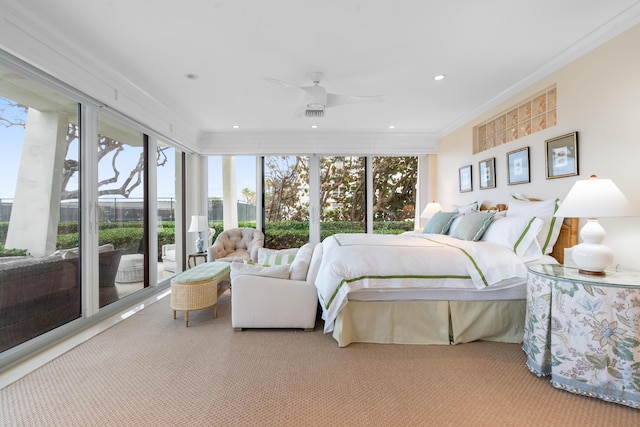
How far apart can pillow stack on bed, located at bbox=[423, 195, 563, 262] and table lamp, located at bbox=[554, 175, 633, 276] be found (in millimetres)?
560

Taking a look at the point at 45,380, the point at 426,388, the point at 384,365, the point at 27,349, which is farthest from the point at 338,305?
the point at 27,349

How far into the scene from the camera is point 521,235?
262 cm

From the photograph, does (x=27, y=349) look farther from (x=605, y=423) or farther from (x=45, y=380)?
(x=605, y=423)

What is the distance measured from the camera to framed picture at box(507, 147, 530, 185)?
130 inches

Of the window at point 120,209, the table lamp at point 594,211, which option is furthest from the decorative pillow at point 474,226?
the window at point 120,209

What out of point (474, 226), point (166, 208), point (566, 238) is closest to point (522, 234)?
point (566, 238)

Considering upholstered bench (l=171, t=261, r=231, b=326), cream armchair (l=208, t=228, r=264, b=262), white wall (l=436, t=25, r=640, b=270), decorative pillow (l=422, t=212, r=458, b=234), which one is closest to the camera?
white wall (l=436, t=25, r=640, b=270)

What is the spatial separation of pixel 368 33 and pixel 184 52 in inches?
65.3

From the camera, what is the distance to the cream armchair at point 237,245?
15.0 feet

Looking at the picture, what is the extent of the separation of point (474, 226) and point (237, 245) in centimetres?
365

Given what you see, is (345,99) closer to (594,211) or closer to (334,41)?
(334,41)

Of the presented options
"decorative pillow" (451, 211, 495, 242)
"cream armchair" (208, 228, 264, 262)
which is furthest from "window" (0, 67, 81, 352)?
"decorative pillow" (451, 211, 495, 242)

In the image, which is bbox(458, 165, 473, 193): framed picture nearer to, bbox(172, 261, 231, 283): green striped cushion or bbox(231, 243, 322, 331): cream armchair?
bbox(231, 243, 322, 331): cream armchair

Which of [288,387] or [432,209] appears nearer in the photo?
[288,387]
